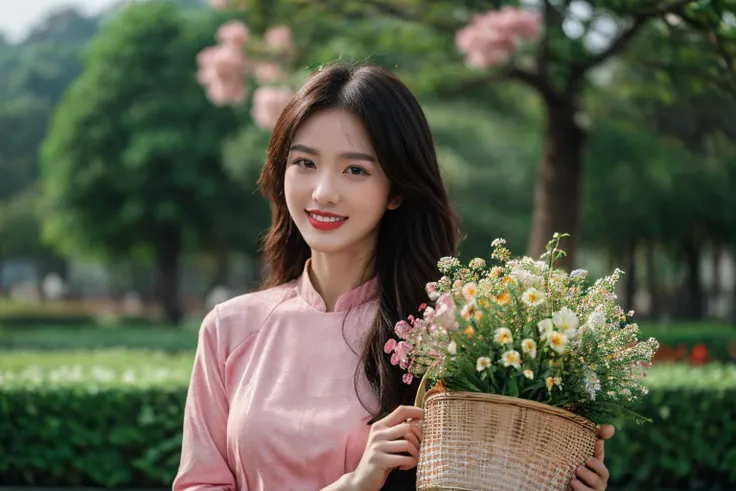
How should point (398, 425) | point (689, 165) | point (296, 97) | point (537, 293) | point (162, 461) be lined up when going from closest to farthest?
point (537, 293) < point (398, 425) < point (296, 97) < point (162, 461) < point (689, 165)

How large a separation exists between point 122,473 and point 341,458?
14.7ft

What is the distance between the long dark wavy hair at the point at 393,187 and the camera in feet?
8.17

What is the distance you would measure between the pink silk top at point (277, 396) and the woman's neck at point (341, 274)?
0.12ft

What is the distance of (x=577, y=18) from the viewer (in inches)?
264

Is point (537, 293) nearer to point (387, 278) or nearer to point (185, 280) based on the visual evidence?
point (387, 278)

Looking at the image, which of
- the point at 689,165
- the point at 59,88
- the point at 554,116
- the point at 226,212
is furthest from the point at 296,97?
the point at 59,88

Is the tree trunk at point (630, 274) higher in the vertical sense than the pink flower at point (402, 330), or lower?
lower

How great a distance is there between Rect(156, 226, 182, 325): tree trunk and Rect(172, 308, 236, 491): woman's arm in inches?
1041

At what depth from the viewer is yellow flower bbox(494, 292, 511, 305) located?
2.04 meters

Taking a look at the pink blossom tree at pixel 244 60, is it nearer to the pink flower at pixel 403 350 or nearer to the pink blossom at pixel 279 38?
the pink blossom at pixel 279 38

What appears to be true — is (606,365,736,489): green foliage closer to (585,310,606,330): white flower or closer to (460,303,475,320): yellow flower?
(585,310,606,330): white flower

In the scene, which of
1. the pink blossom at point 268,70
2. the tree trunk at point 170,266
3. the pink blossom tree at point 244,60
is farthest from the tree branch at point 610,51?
the tree trunk at point 170,266

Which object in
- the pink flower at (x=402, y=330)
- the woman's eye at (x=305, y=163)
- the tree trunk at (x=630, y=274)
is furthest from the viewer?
the tree trunk at (x=630, y=274)

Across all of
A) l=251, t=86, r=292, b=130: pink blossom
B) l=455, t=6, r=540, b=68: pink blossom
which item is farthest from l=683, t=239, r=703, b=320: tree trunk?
l=455, t=6, r=540, b=68: pink blossom
